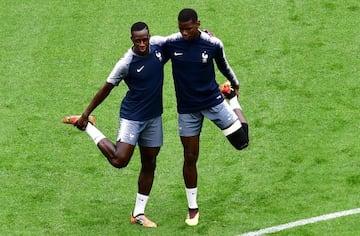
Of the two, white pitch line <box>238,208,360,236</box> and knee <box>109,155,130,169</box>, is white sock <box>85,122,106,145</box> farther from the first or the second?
white pitch line <box>238,208,360,236</box>

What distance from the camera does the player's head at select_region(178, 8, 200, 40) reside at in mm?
12078

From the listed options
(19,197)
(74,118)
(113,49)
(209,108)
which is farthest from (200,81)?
(113,49)

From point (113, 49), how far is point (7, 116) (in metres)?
2.62

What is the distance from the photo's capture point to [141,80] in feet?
40.6

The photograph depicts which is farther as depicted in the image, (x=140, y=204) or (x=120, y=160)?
(x=140, y=204)

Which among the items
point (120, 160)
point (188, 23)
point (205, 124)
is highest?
point (188, 23)

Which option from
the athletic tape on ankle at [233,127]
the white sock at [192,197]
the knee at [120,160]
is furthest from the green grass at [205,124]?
the athletic tape on ankle at [233,127]

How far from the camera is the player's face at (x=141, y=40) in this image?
12062 millimetres

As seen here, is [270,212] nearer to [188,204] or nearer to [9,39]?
[188,204]

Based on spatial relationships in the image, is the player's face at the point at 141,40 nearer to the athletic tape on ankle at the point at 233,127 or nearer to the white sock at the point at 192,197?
the athletic tape on ankle at the point at 233,127

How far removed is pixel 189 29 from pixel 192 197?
2.08 meters

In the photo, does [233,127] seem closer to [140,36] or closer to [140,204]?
[140,204]

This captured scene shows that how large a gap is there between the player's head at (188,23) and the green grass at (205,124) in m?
2.31

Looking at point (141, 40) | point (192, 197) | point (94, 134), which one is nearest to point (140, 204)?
point (192, 197)
